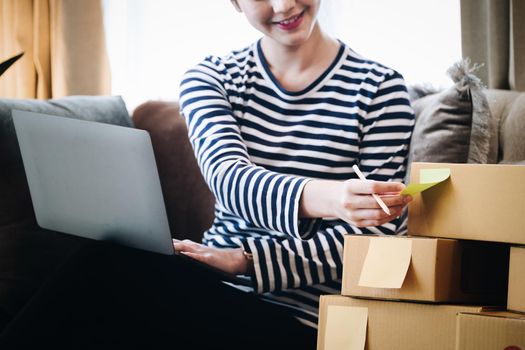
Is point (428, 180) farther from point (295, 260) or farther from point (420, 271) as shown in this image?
point (295, 260)

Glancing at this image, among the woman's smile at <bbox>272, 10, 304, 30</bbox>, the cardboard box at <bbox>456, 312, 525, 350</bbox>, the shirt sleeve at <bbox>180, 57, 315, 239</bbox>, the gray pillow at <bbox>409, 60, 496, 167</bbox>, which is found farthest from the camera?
the gray pillow at <bbox>409, 60, 496, 167</bbox>

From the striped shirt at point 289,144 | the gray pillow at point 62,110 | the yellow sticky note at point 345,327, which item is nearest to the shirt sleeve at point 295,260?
the striped shirt at point 289,144

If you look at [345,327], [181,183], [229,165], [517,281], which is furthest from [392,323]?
[181,183]

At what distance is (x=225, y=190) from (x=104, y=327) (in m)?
0.35

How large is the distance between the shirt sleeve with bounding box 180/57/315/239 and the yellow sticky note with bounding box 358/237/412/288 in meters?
0.20

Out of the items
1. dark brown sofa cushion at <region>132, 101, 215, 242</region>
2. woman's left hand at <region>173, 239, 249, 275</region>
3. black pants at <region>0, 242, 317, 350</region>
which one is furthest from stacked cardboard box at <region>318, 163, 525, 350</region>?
dark brown sofa cushion at <region>132, 101, 215, 242</region>

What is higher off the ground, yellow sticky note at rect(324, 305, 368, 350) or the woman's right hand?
the woman's right hand

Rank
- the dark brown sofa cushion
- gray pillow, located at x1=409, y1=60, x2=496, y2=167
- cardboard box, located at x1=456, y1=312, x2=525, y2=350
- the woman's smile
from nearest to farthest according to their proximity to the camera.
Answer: cardboard box, located at x1=456, y1=312, x2=525, y2=350 < the woman's smile < gray pillow, located at x1=409, y1=60, x2=496, y2=167 < the dark brown sofa cushion

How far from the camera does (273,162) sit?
4.48 feet

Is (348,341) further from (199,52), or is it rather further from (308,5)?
(199,52)

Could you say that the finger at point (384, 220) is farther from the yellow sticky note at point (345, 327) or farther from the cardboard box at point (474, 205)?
the yellow sticky note at point (345, 327)

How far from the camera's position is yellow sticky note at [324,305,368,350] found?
98 centimetres

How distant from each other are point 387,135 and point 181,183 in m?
0.57

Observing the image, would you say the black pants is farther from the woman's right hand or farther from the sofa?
the sofa
